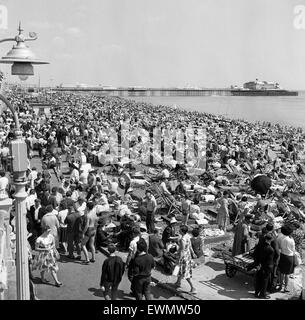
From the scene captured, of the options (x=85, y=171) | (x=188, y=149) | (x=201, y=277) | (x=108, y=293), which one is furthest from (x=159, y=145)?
(x=108, y=293)

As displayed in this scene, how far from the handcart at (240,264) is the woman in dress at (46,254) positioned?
3238 mm

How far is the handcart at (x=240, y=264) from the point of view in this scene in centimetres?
795

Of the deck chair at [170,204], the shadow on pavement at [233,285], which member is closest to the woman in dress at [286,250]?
the shadow on pavement at [233,285]

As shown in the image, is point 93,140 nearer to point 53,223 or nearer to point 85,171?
point 85,171

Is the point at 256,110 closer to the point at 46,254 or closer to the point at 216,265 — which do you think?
the point at 216,265

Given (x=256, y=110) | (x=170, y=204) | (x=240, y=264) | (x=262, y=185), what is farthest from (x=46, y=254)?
(x=256, y=110)

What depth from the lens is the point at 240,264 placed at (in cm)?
815

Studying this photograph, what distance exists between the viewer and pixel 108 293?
22.8 feet

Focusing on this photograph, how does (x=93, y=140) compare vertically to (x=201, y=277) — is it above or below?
above

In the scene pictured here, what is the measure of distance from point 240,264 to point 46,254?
3.53 m

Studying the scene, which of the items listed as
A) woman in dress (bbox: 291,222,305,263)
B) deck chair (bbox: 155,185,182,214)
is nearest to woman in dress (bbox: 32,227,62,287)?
deck chair (bbox: 155,185,182,214)

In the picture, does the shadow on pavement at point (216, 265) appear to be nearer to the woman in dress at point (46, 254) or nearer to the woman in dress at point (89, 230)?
the woman in dress at point (89, 230)

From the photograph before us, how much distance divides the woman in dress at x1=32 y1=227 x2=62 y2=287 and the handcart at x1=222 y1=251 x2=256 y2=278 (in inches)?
127
